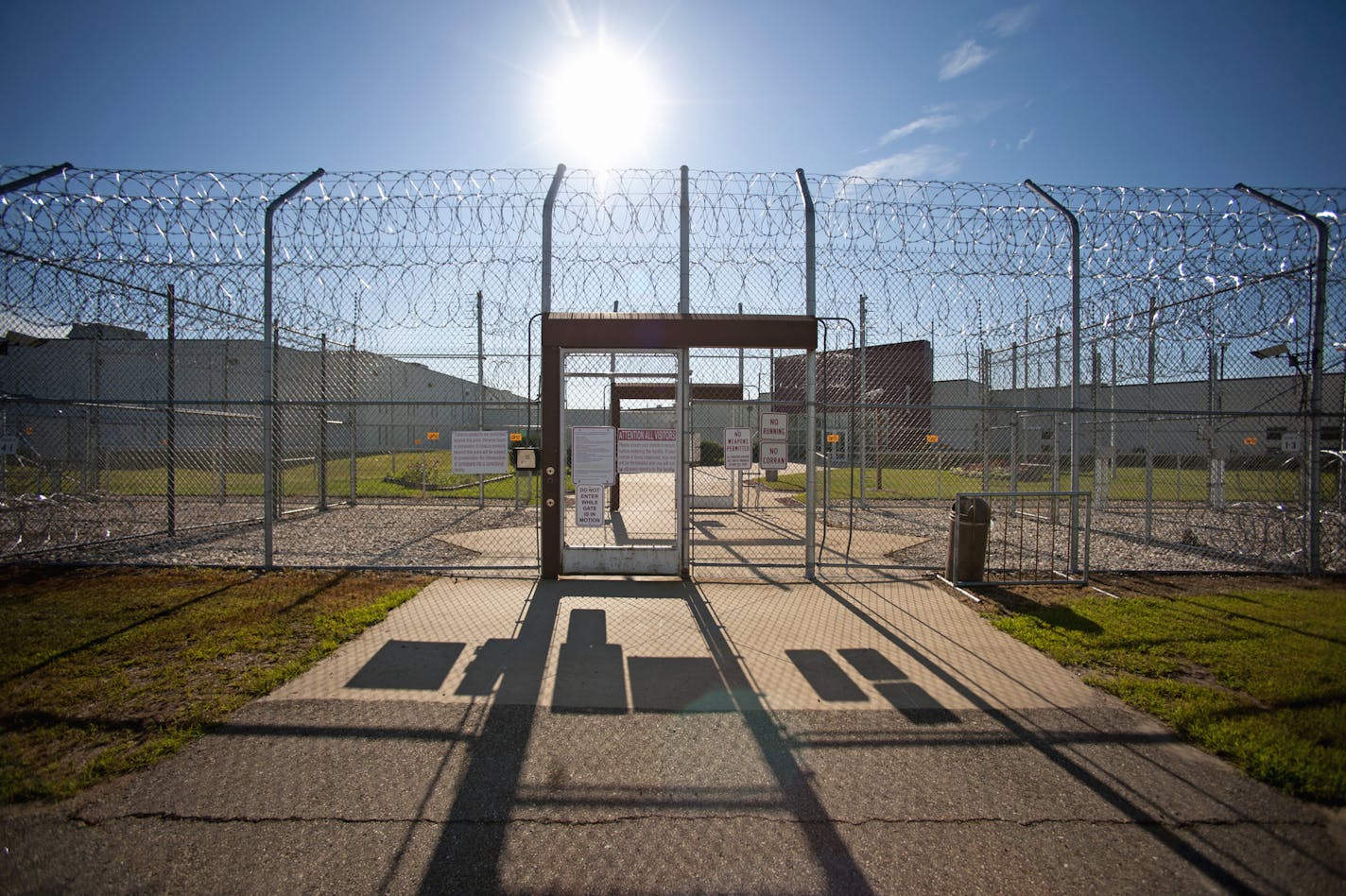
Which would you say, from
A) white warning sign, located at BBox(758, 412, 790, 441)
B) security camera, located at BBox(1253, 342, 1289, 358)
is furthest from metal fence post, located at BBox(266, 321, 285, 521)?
security camera, located at BBox(1253, 342, 1289, 358)

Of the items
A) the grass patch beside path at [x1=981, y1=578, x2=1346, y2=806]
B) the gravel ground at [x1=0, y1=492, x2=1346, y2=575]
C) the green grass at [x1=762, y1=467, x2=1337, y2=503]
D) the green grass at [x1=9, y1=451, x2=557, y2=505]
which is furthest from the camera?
the green grass at [x1=9, y1=451, x2=557, y2=505]

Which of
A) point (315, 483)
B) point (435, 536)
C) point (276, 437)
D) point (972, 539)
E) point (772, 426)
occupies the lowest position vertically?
point (435, 536)

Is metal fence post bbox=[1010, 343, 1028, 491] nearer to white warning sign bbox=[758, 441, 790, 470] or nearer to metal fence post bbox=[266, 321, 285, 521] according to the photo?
white warning sign bbox=[758, 441, 790, 470]

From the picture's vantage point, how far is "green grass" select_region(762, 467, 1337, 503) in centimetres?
1473

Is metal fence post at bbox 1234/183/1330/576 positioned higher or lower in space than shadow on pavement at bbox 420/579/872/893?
higher

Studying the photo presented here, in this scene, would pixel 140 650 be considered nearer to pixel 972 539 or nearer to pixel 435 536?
pixel 435 536

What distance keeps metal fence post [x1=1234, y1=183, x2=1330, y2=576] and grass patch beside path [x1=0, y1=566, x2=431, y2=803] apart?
10.9 metres

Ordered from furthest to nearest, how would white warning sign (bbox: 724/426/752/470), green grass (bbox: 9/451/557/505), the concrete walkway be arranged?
green grass (bbox: 9/451/557/505)
white warning sign (bbox: 724/426/752/470)
the concrete walkway

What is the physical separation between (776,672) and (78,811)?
3938 millimetres

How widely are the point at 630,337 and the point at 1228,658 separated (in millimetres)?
5982

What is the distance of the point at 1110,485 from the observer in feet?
56.1

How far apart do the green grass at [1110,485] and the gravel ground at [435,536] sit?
2197mm

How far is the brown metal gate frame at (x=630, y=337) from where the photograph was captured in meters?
6.71

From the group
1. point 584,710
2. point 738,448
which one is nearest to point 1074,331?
point 738,448
